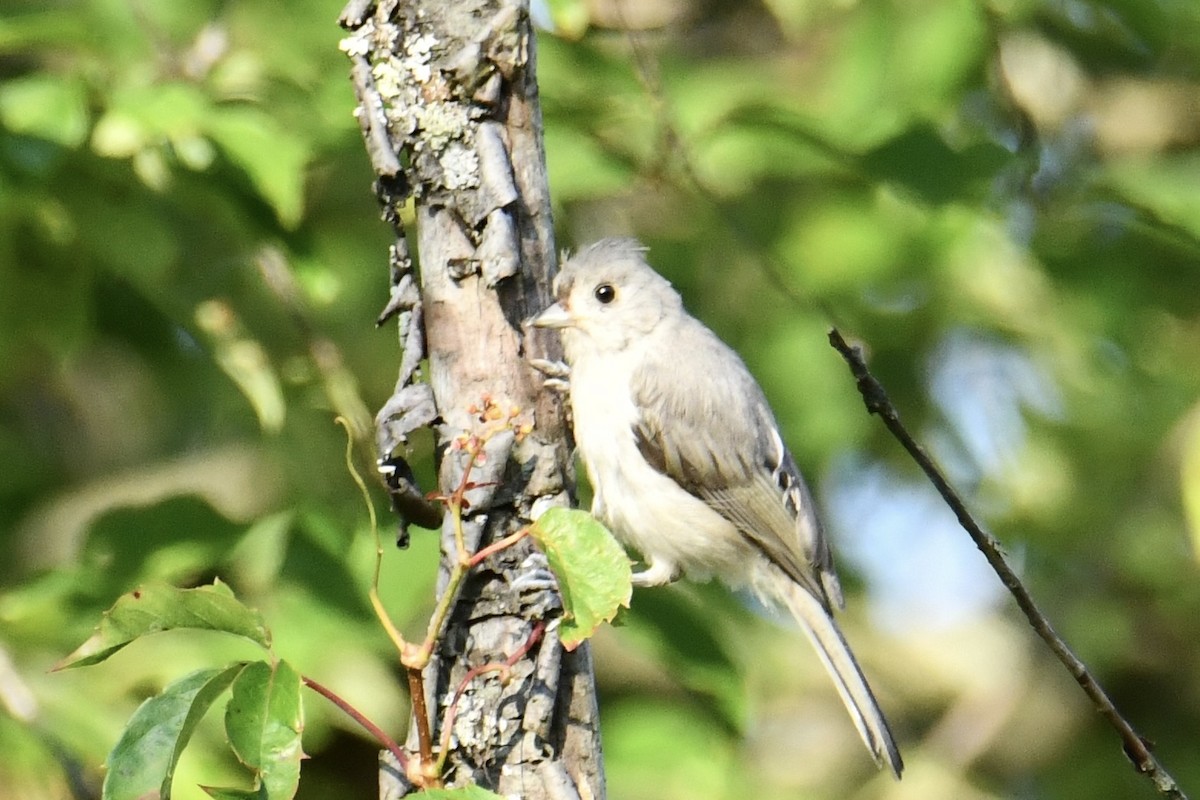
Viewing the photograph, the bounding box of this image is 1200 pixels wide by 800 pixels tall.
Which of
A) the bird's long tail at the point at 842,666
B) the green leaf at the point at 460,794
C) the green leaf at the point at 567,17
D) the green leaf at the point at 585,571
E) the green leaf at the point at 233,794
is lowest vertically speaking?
the bird's long tail at the point at 842,666

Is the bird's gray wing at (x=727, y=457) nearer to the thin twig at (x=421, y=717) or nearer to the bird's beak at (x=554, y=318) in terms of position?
the bird's beak at (x=554, y=318)

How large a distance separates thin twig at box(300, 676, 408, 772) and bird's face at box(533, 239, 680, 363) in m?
1.20

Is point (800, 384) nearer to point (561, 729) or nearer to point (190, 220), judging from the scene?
point (190, 220)

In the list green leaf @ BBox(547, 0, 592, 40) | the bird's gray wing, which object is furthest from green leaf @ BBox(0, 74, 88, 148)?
the bird's gray wing

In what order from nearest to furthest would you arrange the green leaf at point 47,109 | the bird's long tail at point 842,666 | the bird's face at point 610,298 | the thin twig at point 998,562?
the thin twig at point 998,562 → the green leaf at point 47,109 → the bird's long tail at point 842,666 → the bird's face at point 610,298

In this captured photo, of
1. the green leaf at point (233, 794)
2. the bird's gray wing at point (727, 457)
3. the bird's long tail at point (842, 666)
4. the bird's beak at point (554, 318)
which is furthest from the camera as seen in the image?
the bird's gray wing at point (727, 457)

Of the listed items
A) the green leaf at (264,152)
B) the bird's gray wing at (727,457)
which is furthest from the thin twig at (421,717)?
the bird's gray wing at (727,457)

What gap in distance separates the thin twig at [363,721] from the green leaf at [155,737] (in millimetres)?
119

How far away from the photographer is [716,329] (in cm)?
432

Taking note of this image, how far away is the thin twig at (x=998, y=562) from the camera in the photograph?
1789 millimetres

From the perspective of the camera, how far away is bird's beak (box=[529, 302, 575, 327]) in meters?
2.30

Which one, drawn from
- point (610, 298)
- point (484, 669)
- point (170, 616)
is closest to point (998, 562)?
point (484, 669)

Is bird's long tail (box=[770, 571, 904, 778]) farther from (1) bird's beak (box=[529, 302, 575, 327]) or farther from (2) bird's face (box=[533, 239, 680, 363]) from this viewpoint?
(1) bird's beak (box=[529, 302, 575, 327])

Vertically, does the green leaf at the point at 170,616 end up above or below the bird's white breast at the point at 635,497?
above
